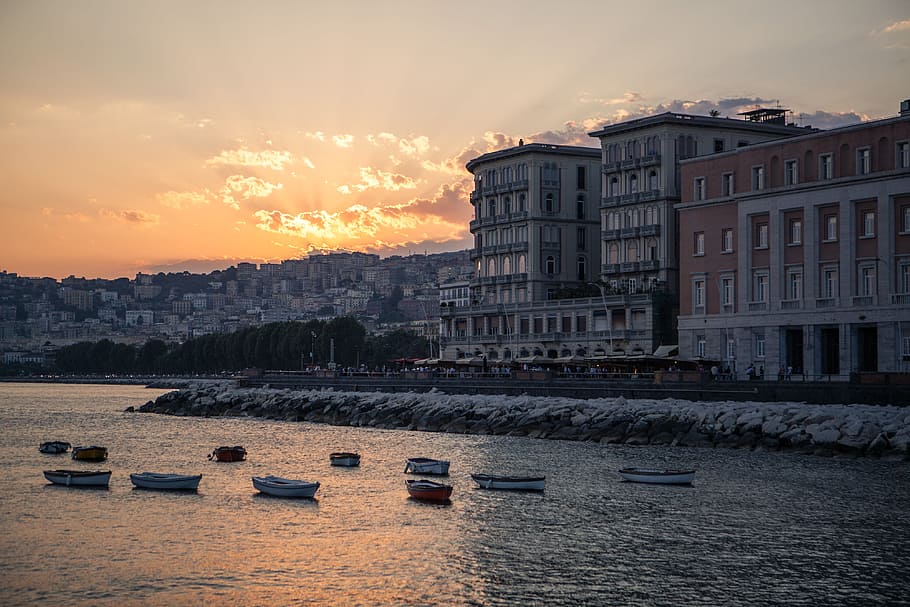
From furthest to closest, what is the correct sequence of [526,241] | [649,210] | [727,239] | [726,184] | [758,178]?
[526,241], [649,210], [726,184], [727,239], [758,178]

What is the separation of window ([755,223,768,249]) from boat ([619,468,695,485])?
39.0m

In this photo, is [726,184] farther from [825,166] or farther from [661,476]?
[661,476]

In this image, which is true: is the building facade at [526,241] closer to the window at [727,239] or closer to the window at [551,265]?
the window at [551,265]

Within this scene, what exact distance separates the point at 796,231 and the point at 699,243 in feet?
32.3

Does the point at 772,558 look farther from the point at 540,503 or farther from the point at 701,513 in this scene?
the point at 540,503

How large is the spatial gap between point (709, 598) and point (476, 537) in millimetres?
9500

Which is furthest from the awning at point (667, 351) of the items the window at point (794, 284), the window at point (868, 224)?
the window at point (868, 224)

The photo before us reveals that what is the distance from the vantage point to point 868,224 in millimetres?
76250

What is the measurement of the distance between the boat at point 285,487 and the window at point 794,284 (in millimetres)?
45734

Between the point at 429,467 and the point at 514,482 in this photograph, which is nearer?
the point at 514,482

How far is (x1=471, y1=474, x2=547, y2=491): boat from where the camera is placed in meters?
45.3

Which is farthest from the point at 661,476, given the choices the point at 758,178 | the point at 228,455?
the point at 758,178

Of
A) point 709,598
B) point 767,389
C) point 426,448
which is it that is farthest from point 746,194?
point 709,598

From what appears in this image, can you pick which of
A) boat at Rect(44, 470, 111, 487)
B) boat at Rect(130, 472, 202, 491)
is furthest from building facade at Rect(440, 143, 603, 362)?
boat at Rect(130, 472, 202, 491)
